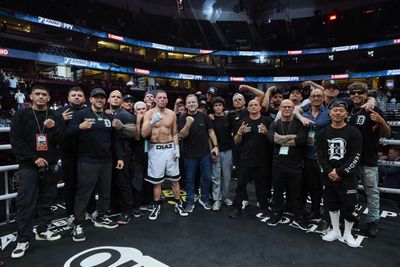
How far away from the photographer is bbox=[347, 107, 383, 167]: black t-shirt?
9.96 ft

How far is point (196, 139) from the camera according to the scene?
406 centimetres

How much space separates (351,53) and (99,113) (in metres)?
32.2

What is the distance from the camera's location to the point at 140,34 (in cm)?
2948

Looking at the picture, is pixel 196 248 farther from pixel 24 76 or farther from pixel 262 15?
pixel 262 15

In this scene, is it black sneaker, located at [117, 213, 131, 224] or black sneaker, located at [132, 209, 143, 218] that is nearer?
black sneaker, located at [117, 213, 131, 224]

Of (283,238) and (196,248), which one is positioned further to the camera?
(283,238)

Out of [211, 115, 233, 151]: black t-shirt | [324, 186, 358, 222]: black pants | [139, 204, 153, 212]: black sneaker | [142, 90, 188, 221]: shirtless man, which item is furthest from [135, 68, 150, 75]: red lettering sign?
[324, 186, 358, 222]: black pants

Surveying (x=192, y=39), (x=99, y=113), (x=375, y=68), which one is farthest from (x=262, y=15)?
(x=99, y=113)

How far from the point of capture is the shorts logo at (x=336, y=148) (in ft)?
9.65

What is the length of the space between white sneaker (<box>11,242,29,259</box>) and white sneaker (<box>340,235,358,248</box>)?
11.2 ft

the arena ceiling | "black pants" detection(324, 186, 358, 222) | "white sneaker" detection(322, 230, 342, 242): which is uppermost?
the arena ceiling

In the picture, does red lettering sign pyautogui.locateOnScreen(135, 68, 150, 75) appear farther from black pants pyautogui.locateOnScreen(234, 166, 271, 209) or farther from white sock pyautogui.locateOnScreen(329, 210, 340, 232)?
white sock pyautogui.locateOnScreen(329, 210, 340, 232)

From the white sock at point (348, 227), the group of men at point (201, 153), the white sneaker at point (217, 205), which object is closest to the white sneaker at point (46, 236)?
the group of men at point (201, 153)

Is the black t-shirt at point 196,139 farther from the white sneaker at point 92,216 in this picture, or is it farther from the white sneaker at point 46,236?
the white sneaker at point 46,236
